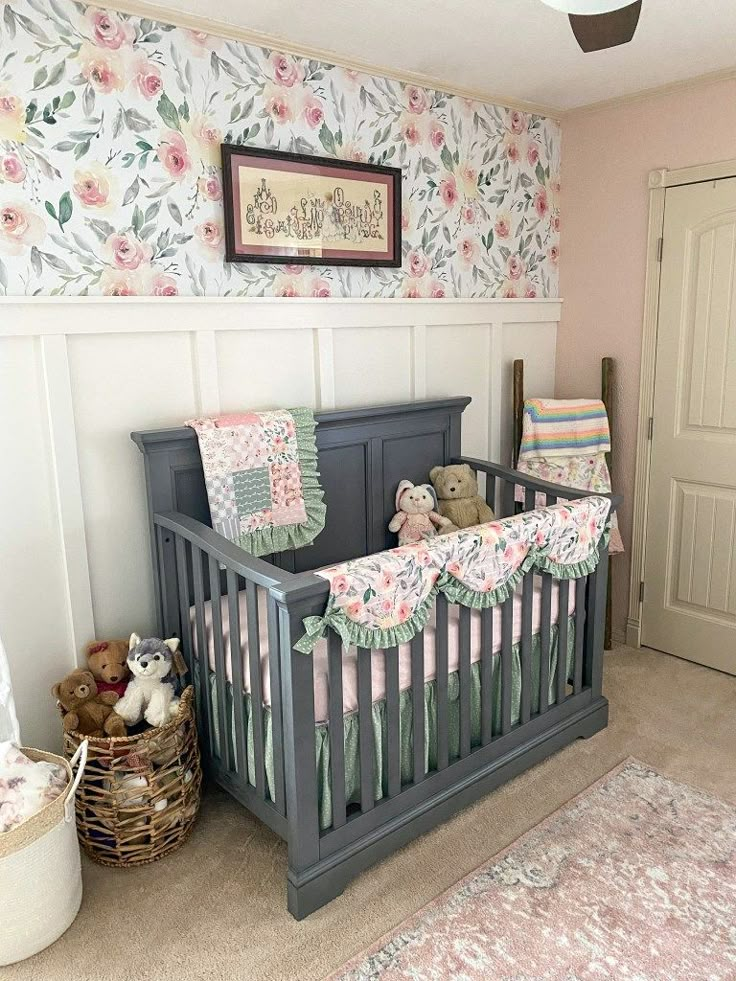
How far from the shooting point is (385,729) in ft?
6.54

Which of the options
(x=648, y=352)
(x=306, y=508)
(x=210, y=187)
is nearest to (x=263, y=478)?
(x=306, y=508)

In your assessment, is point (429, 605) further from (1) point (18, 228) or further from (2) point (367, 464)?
(1) point (18, 228)

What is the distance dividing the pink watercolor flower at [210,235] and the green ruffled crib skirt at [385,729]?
48.9 inches

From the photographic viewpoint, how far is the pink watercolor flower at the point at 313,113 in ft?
8.13

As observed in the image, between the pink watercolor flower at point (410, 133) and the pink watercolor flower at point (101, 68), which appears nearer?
the pink watercolor flower at point (101, 68)

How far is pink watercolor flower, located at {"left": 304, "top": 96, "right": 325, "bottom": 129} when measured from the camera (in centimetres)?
248

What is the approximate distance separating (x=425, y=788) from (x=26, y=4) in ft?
7.41

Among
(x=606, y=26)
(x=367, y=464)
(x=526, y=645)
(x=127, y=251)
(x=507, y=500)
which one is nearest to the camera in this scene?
A: (x=606, y=26)

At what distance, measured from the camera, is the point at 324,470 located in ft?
8.59

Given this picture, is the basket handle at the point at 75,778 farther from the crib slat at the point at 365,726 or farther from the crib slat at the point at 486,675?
the crib slat at the point at 486,675

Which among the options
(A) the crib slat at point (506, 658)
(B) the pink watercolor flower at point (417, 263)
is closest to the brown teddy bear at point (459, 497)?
(A) the crib slat at point (506, 658)

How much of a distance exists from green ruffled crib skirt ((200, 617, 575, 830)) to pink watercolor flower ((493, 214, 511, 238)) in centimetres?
162

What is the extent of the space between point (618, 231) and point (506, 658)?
74.5 inches

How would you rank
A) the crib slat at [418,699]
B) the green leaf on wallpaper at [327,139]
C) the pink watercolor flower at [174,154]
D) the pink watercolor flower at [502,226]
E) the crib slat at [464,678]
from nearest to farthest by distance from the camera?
the crib slat at [418,699] < the crib slat at [464,678] < the pink watercolor flower at [174,154] < the green leaf on wallpaper at [327,139] < the pink watercolor flower at [502,226]
